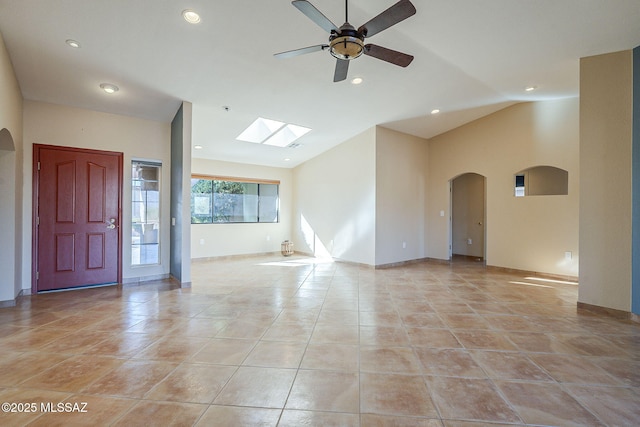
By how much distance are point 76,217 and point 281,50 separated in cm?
400

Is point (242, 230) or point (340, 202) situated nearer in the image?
point (340, 202)

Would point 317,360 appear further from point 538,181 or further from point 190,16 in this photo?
point 538,181

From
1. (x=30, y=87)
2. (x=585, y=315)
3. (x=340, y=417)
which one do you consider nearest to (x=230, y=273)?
(x=30, y=87)

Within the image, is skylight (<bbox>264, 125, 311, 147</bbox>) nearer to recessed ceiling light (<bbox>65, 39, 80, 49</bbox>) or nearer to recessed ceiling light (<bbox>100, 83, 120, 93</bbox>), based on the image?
recessed ceiling light (<bbox>100, 83, 120, 93</bbox>)

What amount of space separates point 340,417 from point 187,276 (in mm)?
3734

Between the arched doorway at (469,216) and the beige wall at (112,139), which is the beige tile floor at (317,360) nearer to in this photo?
the beige wall at (112,139)

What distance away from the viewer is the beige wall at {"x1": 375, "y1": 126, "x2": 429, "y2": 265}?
6.28 m

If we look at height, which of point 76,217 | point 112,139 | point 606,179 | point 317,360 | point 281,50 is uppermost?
point 281,50

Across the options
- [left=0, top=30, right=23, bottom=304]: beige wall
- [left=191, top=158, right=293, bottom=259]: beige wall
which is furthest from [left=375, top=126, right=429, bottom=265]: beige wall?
[left=0, top=30, right=23, bottom=304]: beige wall

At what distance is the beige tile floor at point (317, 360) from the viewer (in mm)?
1747

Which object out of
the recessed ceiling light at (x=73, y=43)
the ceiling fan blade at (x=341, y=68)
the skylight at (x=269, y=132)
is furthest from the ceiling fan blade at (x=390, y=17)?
the skylight at (x=269, y=132)

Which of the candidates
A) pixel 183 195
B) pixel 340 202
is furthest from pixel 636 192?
pixel 183 195

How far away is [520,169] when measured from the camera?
5875mm

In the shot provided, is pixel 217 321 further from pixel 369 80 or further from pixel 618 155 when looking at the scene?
Answer: pixel 618 155
